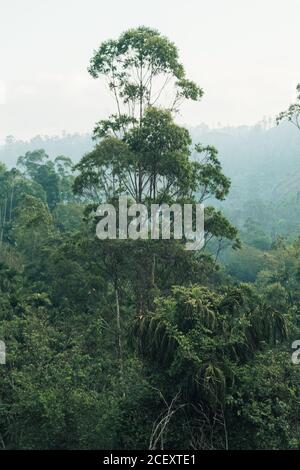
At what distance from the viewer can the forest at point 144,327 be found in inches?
341

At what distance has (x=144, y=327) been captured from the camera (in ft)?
30.0

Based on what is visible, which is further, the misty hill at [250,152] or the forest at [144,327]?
the misty hill at [250,152]

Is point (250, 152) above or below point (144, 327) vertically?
above

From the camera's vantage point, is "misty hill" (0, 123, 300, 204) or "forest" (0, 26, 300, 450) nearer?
"forest" (0, 26, 300, 450)

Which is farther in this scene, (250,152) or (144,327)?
(250,152)

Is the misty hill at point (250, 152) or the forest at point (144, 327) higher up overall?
the misty hill at point (250, 152)

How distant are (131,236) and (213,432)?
19.3 ft

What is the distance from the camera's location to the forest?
8656 mm

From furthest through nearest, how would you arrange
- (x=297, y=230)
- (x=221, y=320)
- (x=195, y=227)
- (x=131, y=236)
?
(x=297, y=230) < (x=195, y=227) < (x=131, y=236) < (x=221, y=320)

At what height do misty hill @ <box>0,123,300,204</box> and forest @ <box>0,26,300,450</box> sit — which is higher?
misty hill @ <box>0,123,300,204</box>

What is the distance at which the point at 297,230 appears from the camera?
5803 cm
